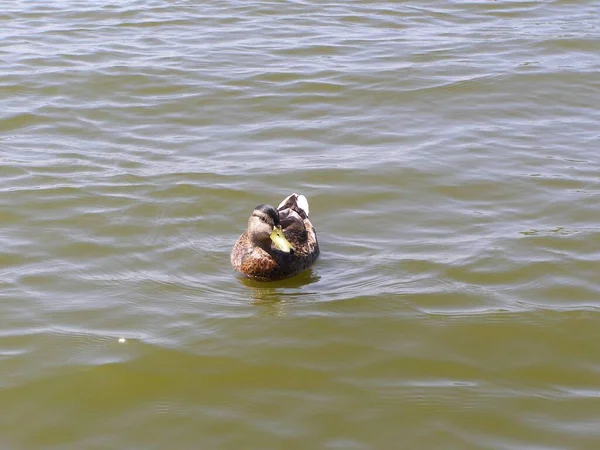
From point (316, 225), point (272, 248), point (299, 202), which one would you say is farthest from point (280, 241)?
point (316, 225)

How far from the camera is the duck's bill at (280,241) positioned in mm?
7016

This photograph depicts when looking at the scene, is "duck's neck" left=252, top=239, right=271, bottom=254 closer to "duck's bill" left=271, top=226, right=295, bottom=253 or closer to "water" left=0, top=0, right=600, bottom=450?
"duck's bill" left=271, top=226, right=295, bottom=253

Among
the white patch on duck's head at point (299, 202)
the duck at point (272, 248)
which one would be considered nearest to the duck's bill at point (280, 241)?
the duck at point (272, 248)

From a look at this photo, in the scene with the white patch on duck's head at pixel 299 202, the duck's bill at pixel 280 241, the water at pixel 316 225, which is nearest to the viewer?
the water at pixel 316 225

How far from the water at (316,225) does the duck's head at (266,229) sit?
12.5 inches

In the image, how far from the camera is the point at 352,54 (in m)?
12.4

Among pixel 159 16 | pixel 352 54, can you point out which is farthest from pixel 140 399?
Answer: pixel 159 16

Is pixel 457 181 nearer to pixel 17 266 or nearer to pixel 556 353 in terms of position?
pixel 556 353

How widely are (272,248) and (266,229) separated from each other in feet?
0.48

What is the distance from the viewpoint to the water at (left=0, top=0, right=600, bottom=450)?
5.29 m

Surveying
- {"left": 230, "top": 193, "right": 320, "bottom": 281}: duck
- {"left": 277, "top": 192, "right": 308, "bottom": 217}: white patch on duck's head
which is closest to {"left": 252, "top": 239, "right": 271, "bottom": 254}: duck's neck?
{"left": 230, "top": 193, "right": 320, "bottom": 281}: duck

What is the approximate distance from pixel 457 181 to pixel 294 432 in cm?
417

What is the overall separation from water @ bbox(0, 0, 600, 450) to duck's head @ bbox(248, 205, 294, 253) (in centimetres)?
32

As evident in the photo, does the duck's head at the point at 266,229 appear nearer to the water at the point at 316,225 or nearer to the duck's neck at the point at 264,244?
the duck's neck at the point at 264,244
